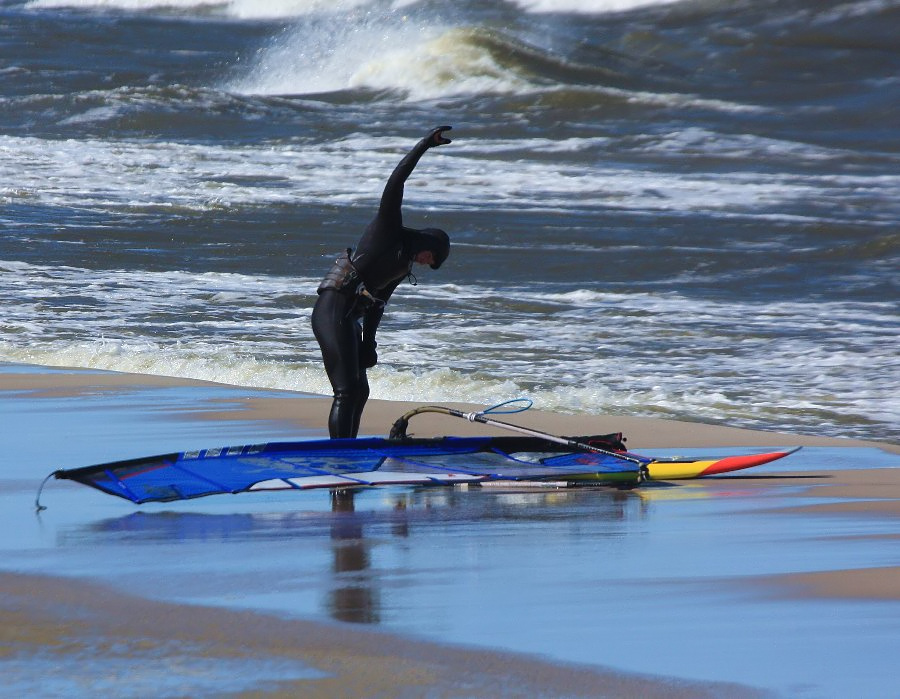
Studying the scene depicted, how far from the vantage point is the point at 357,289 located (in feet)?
22.6

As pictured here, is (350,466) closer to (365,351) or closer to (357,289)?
(365,351)

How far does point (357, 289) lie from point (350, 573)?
90.5 inches

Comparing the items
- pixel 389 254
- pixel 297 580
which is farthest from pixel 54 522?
pixel 389 254

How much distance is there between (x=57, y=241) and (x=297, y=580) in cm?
1400

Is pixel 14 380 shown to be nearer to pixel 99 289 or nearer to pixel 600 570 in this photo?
pixel 99 289

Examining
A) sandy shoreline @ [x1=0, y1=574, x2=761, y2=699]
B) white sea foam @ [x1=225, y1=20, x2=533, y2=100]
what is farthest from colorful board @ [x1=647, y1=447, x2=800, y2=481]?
white sea foam @ [x1=225, y1=20, x2=533, y2=100]

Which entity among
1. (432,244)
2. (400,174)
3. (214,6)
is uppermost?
(214,6)

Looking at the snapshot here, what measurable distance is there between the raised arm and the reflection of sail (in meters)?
1.42

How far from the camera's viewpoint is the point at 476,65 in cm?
3588

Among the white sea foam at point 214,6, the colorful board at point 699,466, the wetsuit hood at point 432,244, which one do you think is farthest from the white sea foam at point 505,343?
the white sea foam at point 214,6

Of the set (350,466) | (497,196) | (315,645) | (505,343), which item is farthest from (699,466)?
(497,196)

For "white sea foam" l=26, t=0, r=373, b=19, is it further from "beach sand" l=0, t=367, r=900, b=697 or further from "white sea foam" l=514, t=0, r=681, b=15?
"beach sand" l=0, t=367, r=900, b=697

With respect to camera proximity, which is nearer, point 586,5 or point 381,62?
point 381,62

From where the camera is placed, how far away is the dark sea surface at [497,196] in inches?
445
